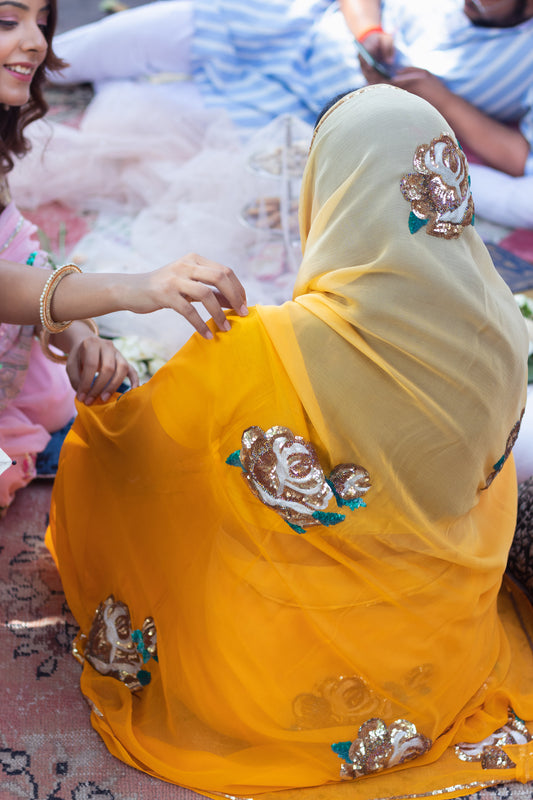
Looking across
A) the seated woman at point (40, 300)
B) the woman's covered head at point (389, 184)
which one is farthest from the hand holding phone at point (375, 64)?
the woman's covered head at point (389, 184)

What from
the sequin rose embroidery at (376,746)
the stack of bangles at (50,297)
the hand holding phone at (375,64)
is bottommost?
the sequin rose embroidery at (376,746)

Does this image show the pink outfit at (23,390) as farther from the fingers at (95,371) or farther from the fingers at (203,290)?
the fingers at (203,290)

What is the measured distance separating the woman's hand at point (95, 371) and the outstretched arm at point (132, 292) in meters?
0.10

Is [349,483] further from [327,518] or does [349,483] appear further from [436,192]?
[436,192]

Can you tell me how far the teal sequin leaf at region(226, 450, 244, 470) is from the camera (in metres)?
Result: 1.12

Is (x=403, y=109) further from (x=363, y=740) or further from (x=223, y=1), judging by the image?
(x=223, y=1)

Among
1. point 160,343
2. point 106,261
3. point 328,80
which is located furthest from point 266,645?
point 328,80

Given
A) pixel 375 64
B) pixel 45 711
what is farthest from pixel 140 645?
pixel 375 64

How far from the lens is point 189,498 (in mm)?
1195

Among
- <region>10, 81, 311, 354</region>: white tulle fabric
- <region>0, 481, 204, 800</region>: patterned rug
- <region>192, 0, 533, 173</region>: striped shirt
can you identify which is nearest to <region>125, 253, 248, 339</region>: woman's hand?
<region>0, 481, 204, 800</region>: patterned rug

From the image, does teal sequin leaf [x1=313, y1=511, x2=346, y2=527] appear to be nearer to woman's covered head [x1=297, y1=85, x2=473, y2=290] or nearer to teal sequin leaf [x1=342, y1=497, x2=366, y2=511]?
teal sequin leaf [x1=342, y1=497, x2=366, y2=511]

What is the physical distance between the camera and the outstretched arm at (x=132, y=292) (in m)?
1.07

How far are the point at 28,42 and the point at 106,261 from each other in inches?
39.5

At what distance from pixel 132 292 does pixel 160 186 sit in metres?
1.79
